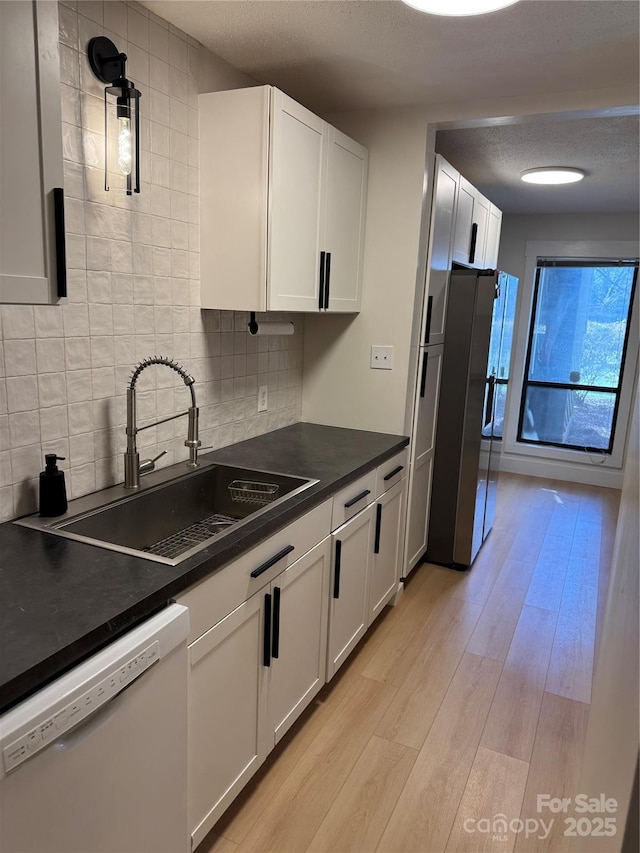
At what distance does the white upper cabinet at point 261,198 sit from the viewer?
200cm

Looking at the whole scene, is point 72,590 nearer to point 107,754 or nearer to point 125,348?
point 107,754

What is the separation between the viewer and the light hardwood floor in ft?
5.66

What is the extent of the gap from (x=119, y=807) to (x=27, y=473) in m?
0.87

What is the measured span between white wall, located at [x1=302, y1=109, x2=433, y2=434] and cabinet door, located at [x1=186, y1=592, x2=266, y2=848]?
1.46m

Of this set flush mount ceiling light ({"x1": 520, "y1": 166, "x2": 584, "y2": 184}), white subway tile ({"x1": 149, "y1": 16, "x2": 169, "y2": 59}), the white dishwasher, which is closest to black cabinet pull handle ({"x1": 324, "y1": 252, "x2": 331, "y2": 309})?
white subway tile ({"x1": 149, "y1": 16, "x2": 169, "y2": 59})

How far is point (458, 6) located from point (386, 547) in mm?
2081

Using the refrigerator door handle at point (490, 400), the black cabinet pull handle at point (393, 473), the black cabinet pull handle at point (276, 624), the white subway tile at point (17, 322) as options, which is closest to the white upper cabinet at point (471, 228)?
the refrigerator door handle at point (490, 400)

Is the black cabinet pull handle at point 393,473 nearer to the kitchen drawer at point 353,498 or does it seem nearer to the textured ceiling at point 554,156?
the kitchen drawer at point 353,498

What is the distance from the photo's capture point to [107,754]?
1.10 meters

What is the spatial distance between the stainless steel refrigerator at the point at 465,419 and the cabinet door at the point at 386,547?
549 millimetres

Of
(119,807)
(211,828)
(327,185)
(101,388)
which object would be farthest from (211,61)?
(211,828)

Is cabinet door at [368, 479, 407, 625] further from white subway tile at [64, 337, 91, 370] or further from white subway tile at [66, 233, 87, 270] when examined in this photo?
white subway tile at [66, 233, 87, 270]

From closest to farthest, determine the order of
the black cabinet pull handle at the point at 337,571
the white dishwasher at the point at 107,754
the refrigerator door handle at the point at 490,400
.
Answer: the white dishwasher at the point at 107,754
the black cabinet pull handle at the point at 337,571
the refrigerator door handle at the point at 490,400

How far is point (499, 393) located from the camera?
366 centimetres
